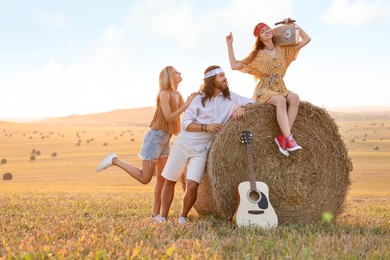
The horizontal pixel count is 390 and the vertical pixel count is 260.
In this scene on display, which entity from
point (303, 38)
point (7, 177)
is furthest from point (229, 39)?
point (7, 177)

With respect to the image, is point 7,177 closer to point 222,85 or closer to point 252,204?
point 222,85

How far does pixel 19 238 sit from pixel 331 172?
4291 mm

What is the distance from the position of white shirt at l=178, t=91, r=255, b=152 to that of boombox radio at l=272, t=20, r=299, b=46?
1043mm

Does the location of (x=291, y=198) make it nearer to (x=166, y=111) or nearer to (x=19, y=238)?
(x=166, y=111)

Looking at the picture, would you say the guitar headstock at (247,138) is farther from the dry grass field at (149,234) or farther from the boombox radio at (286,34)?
the boombox radio at (286,34)

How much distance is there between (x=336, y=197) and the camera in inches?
309

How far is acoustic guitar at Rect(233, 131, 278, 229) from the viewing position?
6.84 metres

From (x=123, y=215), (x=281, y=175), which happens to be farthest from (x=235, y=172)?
(x=123, y=215)

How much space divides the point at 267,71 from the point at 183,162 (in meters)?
1.71

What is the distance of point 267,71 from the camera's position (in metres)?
7.64

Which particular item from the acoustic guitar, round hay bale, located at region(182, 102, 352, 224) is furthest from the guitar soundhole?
round hay bale, located at region(182, 102, 352, 224)

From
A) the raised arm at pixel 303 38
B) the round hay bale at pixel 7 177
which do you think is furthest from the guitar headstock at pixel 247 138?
the round hay bale at pixel 7 177

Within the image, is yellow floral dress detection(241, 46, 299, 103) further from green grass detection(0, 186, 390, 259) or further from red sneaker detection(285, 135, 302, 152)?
green grass detection(0, 186, 390, 259)

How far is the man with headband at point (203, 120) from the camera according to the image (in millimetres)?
7340
